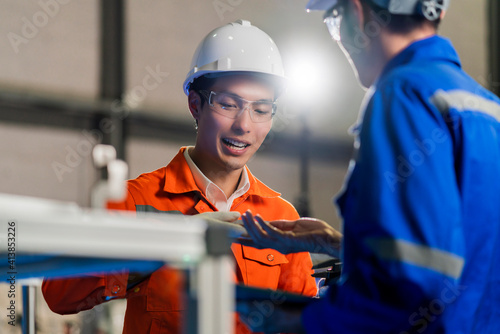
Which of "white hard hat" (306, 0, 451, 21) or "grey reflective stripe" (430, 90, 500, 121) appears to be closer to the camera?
"grey reflective stripe" (430, 90, 500, 121)

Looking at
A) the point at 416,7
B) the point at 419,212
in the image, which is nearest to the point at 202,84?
the point at 416,7

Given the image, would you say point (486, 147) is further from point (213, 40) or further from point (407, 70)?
point (213, 40)

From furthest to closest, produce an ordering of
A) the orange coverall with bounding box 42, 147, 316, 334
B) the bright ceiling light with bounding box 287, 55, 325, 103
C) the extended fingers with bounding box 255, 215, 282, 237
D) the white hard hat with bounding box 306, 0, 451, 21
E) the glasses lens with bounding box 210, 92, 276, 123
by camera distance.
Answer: the bright ceiling light with bounding box 287, 55, 325, 103, the glasses lens with bounding box 210, 92, 276, 123, the orange coverall with bounding box 42, 147, 316, 334, the extended fingers with bounding box 255, 215, 282, 237, the white hard hat with bounding box 306, 0, 451, 21

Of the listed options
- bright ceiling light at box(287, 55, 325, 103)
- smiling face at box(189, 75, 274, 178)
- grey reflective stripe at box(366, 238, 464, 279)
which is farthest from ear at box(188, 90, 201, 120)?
bright ceiling light at box(287, 55, 325, 103)

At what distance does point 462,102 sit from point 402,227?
0.29 metres

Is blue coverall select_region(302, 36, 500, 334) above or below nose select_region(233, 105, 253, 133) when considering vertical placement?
below

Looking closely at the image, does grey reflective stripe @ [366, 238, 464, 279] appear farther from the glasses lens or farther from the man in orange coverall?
the glasses lens

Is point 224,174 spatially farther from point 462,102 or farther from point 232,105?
point 462,102

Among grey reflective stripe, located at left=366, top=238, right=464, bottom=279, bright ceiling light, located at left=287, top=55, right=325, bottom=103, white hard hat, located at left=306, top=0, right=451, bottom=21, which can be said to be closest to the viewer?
grey reflective stripe, located at left=366, top=238, right=464, bottom=279

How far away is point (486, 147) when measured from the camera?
3.71 feet

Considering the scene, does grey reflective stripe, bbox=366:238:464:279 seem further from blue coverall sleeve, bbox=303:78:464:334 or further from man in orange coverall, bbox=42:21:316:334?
man in orange coverall, bbox=42:21:316:334

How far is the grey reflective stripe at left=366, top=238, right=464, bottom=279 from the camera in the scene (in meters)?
1.02

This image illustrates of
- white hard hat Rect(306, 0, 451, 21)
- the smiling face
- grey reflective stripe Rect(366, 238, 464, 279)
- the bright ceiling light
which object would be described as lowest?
grey reflective stripe Rect(366, 238, 464, 279)

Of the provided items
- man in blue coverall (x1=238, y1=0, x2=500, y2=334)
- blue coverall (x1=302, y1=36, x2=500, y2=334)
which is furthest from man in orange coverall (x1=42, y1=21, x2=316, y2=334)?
blue coverall (x1=302, y1=36, x2=500, y2=334)
